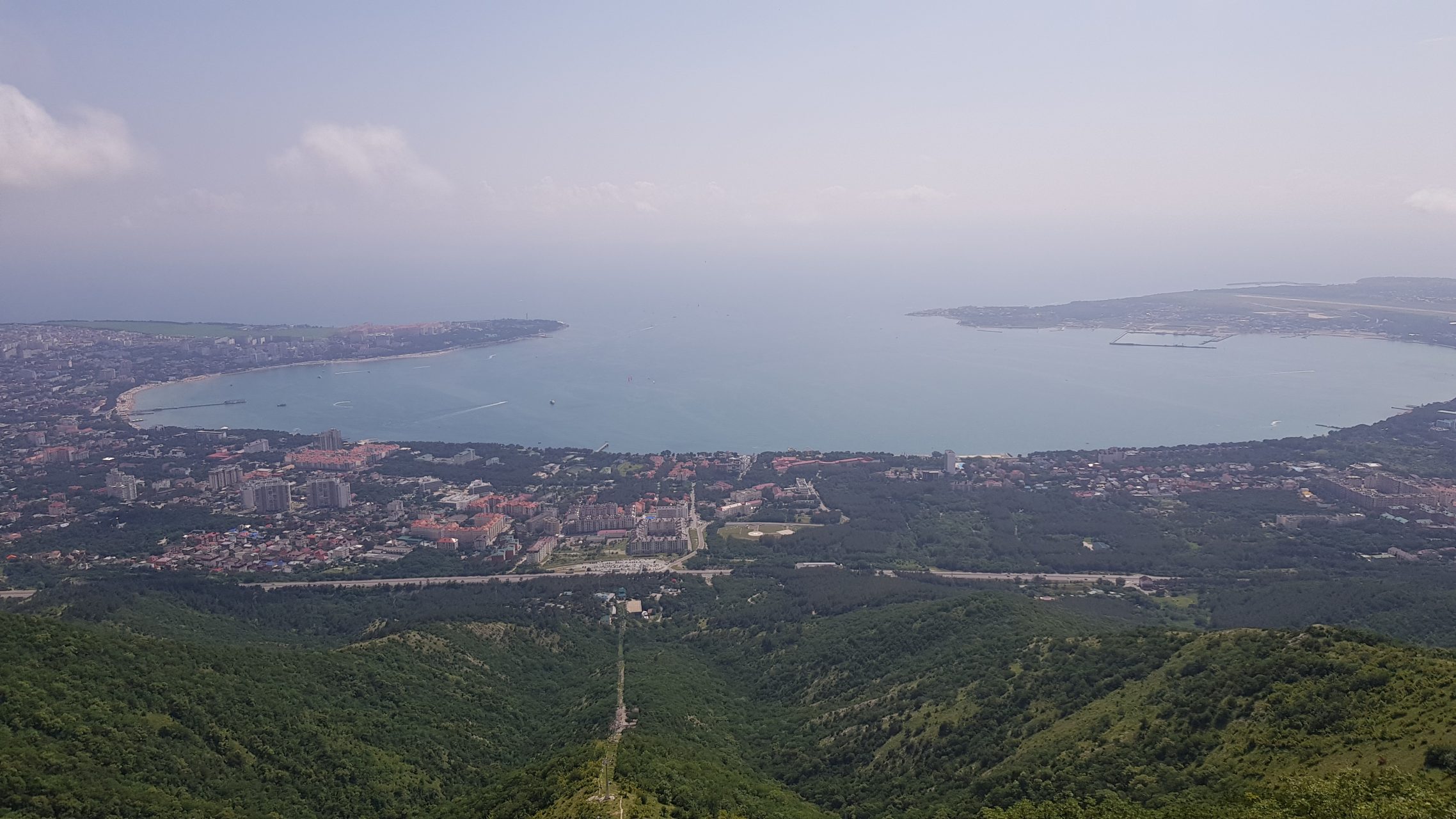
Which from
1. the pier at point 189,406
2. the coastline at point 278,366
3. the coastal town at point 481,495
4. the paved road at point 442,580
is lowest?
the paved road at point 442,580

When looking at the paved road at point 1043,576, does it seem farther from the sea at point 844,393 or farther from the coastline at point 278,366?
the coastline at point 278,366

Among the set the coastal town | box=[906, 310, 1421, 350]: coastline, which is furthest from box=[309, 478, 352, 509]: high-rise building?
box=[906, 310, 1421, 350]: coastline

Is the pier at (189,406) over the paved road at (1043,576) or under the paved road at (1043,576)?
over

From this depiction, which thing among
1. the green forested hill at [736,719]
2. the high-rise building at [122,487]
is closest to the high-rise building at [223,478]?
the high-rise building at [122,487]

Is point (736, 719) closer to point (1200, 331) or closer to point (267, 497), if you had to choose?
point (267, 497)

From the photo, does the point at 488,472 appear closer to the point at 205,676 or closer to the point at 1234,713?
the point at 205,676

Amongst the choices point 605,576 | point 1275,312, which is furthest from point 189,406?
point 1275,312
